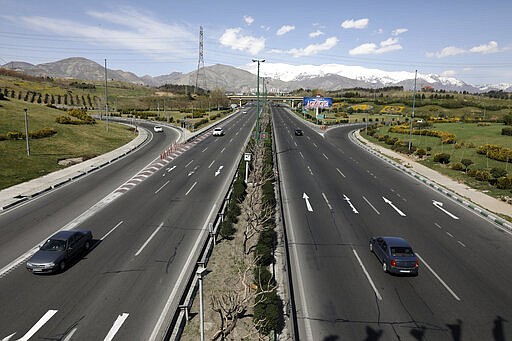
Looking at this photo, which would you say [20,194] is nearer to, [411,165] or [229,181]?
[229,181]

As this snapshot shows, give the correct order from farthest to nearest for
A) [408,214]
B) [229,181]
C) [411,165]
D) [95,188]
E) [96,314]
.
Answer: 1. [411,165]
2. [229,181]
3. [95,188]
4. [408,214]
5. [96,314]

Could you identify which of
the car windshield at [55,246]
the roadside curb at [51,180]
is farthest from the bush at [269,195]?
the roadside curb at [51,180]

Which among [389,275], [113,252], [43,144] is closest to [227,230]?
[113,252]

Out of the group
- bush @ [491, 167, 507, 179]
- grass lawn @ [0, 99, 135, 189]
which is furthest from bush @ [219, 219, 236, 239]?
bush @ [491, 167, 507, 179]

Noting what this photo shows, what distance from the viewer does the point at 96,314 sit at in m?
14.4

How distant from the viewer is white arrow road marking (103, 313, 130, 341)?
13.0 metres

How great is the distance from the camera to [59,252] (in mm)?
17859

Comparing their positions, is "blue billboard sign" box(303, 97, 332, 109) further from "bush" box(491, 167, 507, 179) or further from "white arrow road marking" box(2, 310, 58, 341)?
"white arrow road marking" box(2, 310, 58, 341)

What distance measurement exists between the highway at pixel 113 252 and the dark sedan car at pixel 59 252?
52 cm

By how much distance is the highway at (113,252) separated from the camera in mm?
13891

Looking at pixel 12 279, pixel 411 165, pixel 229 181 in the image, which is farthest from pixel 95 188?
pixel 411 165

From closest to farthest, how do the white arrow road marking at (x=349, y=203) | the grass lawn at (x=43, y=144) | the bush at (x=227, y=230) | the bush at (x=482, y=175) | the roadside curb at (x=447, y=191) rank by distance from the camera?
Answer: the bush at (x=227, y=230) < the roadside curb at (x=447, y=191) < the white arrow road marking at (x=349, y=203) < the bush at (x=482, y=175) < the grass lawn at (x=43, y=144)

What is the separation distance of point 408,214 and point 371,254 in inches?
347

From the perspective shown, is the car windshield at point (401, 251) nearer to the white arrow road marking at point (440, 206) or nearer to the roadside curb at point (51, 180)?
the white arrow road marking at point (440, 206)
